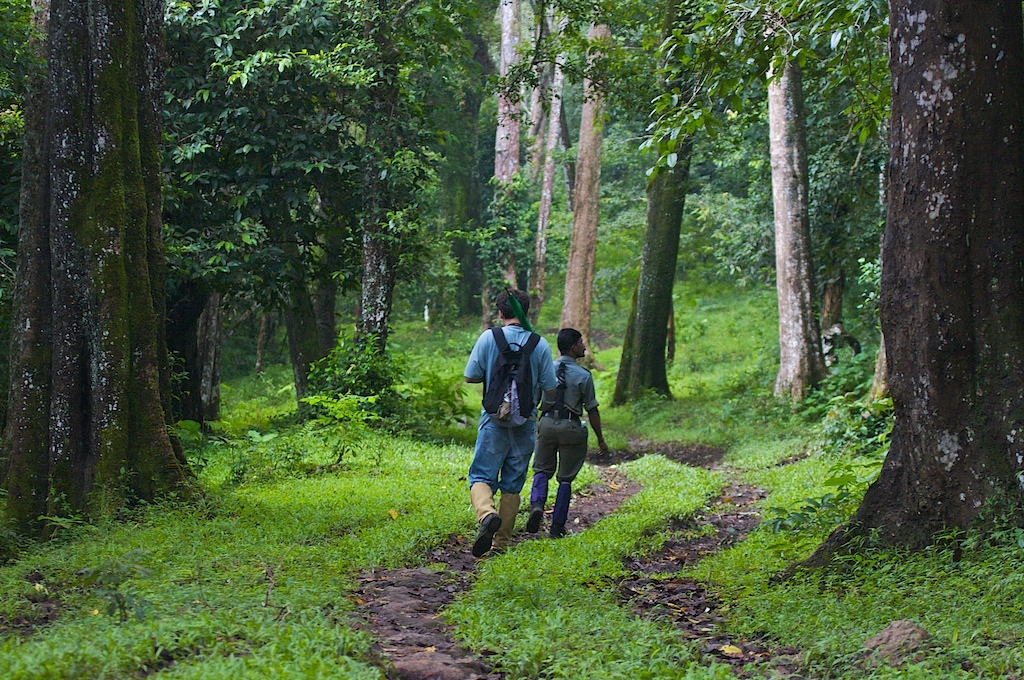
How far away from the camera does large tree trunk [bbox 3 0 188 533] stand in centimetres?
820

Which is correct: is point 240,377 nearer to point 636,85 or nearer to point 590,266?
point 590,266

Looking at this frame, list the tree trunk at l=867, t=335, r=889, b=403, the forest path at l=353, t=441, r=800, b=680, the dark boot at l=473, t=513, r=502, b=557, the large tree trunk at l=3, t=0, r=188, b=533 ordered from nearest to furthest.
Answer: the forest path at l=353, t=441, r=800, b=680 → the dark boot at l=473, t=513, r=502, b=557 → the large tree trunk at l=3, t=0, r=188, b=533 → the tree trunk at l=867, t=335, r=889, b=403

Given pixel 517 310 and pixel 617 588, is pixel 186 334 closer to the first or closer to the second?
pixel 517 310

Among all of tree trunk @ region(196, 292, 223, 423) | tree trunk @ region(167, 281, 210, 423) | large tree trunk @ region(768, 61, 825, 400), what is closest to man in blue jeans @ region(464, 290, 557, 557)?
tree trunk @ region(167, 281, 210, 423)

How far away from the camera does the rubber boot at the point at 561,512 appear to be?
8484 mm

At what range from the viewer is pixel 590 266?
931 inches

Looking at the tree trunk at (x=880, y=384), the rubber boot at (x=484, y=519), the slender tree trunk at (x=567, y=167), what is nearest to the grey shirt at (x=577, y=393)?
the rubber boot at (x=484, y=519)

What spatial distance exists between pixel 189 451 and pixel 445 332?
948 inches

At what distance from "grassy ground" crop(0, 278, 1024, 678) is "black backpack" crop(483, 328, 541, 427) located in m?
1.10

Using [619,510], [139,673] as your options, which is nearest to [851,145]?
[619,510]

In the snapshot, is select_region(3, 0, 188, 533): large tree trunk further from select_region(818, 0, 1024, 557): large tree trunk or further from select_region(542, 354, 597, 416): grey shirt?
select_region(818, 0, 1024, 557): large tree trunk

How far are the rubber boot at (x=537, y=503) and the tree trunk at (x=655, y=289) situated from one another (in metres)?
11.1

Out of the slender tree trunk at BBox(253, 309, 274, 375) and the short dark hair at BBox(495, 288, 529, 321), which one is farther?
the slender tree trunk at BBox(253, 309, 274, 375)

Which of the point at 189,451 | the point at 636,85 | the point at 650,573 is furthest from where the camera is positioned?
the point at 636,85
